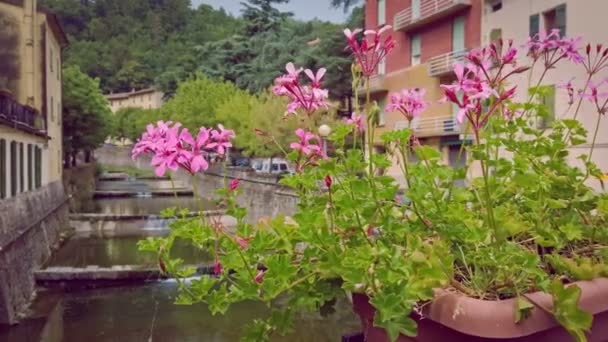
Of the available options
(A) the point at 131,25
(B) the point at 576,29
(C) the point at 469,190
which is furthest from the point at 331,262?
(A) the point at 131,25

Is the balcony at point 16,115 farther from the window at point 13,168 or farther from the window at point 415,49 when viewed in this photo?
the window at point 415,49

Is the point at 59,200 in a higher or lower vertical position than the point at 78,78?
lower

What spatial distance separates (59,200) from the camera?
25141mm

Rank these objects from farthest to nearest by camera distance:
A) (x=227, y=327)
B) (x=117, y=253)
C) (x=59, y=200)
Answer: (x=59, y=200) < (x=117, y=253) < (x=227, y=327)

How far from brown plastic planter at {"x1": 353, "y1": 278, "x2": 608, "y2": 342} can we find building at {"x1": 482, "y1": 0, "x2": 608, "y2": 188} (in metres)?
12.4

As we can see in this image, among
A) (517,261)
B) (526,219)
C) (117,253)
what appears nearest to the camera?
(517,261)

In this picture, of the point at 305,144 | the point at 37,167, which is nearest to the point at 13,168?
the point at 37,167

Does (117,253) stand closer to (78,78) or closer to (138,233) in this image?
(138,233)

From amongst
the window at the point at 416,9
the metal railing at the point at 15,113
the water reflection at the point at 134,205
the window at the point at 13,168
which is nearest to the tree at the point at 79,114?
the water reflection at the point at 134,205

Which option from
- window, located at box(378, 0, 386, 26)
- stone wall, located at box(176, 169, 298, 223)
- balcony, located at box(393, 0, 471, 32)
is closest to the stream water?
stone wall, located at box(176, 169, 298, 223)

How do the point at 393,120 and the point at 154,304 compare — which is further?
the point at 393,120

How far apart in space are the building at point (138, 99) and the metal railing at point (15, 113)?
206ft

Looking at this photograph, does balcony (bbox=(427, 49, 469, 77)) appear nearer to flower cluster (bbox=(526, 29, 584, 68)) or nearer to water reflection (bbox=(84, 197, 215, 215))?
water reflection (bbox=(84, 197, 215, 215))

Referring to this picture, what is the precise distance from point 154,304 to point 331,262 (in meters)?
14.0
